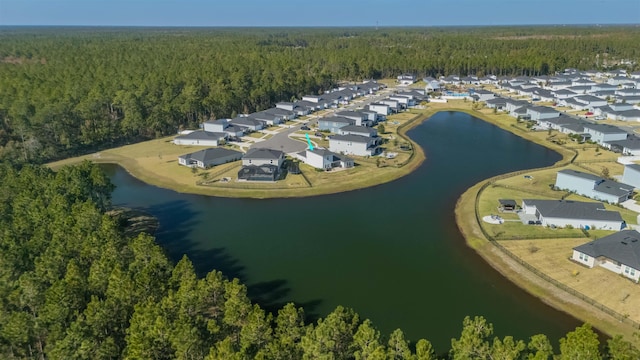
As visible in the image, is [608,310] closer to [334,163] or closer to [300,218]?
[300,218]

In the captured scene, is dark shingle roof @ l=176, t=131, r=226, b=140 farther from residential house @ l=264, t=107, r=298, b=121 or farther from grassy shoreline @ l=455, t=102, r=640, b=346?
grassy shoreline @ l=455, t=102, r=640, b=346

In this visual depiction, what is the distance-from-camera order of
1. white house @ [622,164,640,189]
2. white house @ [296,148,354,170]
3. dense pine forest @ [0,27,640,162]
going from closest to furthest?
white house @ [622,164,640,189] → white house @ [296,148,354,170] → dense pine forest @ [0,27,640,162]

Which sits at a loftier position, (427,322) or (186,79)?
(186,79)

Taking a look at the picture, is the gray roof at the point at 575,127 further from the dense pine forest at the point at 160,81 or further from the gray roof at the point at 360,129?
the dense pine forest at the point at 160,81

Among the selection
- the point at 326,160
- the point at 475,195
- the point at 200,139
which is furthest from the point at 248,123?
the point at 475,195

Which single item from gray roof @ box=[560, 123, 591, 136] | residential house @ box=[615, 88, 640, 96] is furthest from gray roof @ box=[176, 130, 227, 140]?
residential house @ box=[615, 88, 640, 96]

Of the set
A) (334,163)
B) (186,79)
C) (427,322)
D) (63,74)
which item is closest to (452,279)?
(427,322)
